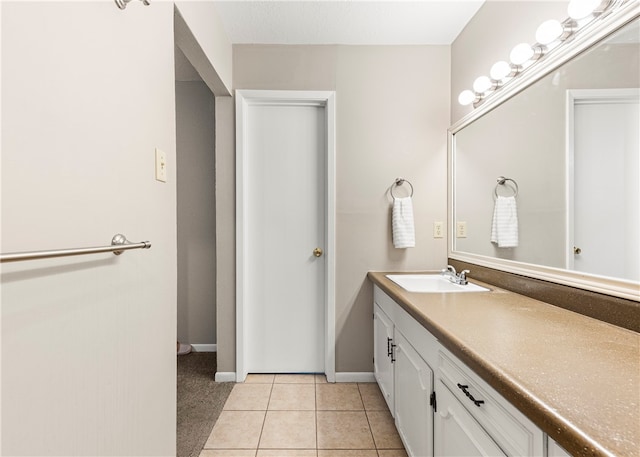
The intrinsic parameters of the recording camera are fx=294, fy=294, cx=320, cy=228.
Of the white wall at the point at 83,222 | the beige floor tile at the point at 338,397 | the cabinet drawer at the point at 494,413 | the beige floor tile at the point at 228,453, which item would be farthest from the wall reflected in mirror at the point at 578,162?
the beige floor tile at the point at 228,453

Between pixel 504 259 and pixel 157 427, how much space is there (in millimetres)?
1727

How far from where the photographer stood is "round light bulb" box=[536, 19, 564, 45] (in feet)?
3.71

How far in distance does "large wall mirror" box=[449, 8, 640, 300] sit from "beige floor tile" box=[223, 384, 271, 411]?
5.35ft

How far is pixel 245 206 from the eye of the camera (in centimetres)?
214

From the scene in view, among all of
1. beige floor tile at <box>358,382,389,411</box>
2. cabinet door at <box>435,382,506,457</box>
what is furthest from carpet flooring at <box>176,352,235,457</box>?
cabinet door at <box>435,382,506,457</box>

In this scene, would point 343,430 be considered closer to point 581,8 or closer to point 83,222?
point 83,222

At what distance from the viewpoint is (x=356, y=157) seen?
2.14m

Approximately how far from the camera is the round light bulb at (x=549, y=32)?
1.13 metres

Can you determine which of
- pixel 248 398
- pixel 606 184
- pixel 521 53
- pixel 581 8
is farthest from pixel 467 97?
pixel 248 398

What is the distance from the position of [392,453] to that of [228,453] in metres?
0.83

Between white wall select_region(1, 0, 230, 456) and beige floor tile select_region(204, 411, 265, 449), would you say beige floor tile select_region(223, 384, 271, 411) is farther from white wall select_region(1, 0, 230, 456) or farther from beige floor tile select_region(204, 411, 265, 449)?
white wall select_region(1, 0, 230, 456)

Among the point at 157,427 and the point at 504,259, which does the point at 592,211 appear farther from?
the point at 157,427

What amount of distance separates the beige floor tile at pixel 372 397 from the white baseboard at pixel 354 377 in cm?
4

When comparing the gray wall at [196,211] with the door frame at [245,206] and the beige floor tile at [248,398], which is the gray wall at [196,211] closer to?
the door frame at [245,206]
